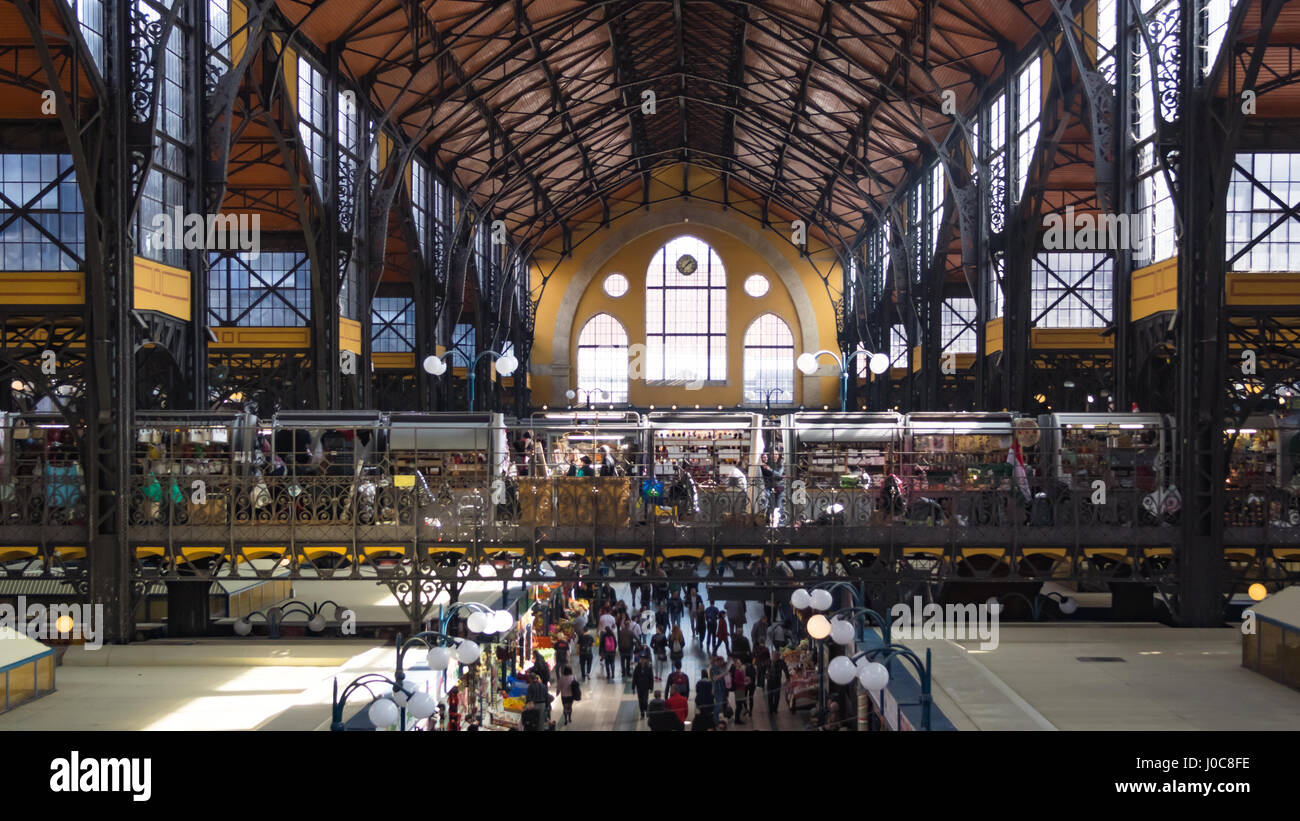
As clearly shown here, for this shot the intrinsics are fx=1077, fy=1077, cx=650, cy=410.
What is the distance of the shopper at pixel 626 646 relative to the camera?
24.4 m

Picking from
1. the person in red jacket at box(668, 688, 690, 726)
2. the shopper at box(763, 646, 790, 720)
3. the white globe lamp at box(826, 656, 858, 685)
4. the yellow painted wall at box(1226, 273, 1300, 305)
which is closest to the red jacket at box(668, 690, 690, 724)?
the person in red jacket at box(668, 688, 690, 726)

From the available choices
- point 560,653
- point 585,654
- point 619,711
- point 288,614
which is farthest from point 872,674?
point 288,614

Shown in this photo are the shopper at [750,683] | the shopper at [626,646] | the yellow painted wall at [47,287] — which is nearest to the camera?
the yellow painted wall at [47,287]

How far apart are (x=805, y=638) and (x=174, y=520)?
13.6 m

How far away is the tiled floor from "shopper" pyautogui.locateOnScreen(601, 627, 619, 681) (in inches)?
7.6

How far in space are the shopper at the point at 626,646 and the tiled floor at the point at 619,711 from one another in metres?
0.32

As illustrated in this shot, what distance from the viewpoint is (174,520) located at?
2042 centimetres

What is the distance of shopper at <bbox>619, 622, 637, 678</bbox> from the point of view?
80.2ft

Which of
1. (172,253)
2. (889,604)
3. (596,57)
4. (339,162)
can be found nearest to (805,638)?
(889,604)

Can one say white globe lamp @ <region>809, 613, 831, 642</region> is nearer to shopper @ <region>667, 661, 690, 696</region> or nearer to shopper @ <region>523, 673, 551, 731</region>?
shopper @ <region>667, 661, 690, 696</region>

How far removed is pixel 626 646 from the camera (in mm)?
24469

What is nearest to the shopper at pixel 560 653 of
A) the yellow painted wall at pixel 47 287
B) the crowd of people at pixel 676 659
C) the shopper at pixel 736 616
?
the crowd of people at pixel 676 659

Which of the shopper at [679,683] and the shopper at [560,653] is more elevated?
the shopper at [679,683]

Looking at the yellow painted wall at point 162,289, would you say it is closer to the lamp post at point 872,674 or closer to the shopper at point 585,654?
the shopper at point 585,654
